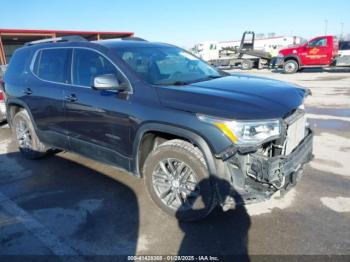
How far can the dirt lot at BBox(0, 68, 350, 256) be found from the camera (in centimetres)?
301

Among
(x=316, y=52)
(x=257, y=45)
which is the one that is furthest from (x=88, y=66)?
(x=257, y=45)

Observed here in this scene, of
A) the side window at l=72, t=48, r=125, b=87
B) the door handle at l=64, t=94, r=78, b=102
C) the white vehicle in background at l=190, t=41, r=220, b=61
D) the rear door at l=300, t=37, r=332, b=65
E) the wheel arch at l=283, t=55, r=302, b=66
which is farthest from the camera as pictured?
the white vehicle in background at l=190, t=41, r=220, b=61

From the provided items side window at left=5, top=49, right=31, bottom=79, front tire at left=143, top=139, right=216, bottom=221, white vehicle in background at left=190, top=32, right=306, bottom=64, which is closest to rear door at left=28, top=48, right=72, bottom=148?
side window at left=5, top=49, right=31, bottom=79

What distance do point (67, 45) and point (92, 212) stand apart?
2.29 metres

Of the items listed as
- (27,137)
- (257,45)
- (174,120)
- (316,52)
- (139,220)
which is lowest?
(139,220)

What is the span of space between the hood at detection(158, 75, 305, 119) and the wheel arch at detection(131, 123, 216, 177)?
0.73 feet

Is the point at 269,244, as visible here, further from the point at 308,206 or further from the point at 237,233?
the point at 308,206

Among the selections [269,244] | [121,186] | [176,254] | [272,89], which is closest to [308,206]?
[269,244]

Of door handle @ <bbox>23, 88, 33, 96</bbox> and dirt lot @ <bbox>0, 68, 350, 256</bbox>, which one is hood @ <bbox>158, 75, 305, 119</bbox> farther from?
door handle @ <bbox>23, 88, 33, 96</bbox>

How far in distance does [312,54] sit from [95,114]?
783 inches

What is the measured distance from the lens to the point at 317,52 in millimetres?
20156

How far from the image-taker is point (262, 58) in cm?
2530

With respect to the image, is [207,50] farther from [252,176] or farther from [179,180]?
[252,176]

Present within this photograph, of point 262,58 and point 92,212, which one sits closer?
point 92,212
